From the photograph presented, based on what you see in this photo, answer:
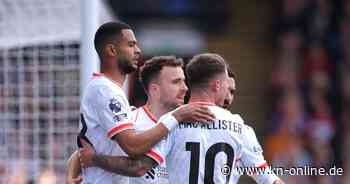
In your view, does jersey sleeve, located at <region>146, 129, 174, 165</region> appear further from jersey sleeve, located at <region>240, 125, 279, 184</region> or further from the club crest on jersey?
jersey sleeve, located at <region>240, 125, 279, 184</region>

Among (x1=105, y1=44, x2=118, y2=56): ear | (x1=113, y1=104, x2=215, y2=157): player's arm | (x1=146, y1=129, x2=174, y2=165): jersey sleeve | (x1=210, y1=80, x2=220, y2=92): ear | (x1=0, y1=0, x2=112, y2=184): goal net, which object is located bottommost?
(x1=146, y1=129, x2=174, y2=165): jersey sleeve

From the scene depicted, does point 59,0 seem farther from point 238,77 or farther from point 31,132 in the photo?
point 238,77

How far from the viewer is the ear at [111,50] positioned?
20.6 ft

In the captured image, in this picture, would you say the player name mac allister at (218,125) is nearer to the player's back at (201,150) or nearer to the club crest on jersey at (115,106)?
the player's back at (201,150)

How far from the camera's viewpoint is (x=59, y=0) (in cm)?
958

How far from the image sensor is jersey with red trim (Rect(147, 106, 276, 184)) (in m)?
6.04

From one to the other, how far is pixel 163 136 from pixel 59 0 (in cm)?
382

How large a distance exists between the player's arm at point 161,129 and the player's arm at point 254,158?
1.04ft

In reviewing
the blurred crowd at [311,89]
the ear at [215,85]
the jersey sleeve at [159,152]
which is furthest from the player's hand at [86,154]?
the blurred crowd at [311,89]

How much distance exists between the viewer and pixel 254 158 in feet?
20.7

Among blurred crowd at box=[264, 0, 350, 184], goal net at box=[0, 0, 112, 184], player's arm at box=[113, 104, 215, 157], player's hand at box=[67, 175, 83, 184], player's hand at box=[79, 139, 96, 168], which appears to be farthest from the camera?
blurred crowd at box=[264, 0, 350, 184]

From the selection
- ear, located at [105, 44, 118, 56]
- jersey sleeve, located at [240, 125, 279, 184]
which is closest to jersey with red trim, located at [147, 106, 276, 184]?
jersey sleeve, located at [240, 125, 279, 184]

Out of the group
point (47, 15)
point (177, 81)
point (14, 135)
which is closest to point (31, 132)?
point (14, 135)

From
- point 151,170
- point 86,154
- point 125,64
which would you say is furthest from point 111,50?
point 151,170
